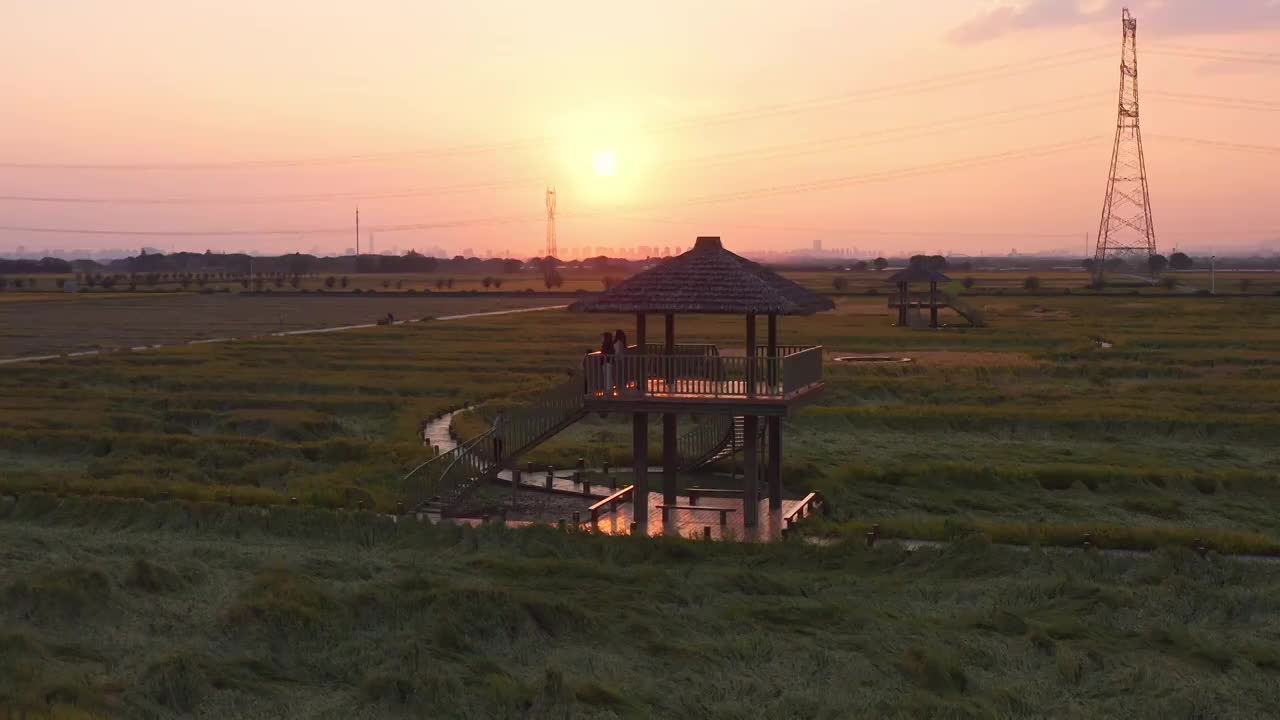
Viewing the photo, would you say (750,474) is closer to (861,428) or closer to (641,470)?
(641,470)

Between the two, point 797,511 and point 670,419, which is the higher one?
point 670,419

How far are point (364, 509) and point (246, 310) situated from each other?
90114 mm

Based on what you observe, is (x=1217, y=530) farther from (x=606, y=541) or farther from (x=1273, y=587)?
(x=606, y=541)

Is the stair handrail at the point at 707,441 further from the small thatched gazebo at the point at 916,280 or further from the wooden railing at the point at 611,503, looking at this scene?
the small thatched gazebo at the point at 916,280

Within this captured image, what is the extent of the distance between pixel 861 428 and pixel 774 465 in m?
14.0

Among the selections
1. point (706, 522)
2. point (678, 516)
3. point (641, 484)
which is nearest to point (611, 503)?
point (678, 516)

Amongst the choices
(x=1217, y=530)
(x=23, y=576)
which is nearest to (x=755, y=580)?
(x=1217, y=530)

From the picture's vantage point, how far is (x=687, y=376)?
28.5 m

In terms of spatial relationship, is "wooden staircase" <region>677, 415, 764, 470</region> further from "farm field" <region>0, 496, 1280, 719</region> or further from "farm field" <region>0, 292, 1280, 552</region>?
"farm field" <region>0, 496, 1280, 719</region>

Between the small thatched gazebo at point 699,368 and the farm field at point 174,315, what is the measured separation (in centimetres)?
4847

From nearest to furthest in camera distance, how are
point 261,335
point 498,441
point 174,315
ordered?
point 498,441 → point 261,335 → point 174,315

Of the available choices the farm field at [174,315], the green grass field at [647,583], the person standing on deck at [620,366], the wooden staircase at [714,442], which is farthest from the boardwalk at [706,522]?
the farm field at [174,315]

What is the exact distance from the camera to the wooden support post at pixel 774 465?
30.1 m

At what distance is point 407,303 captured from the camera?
128 meters
